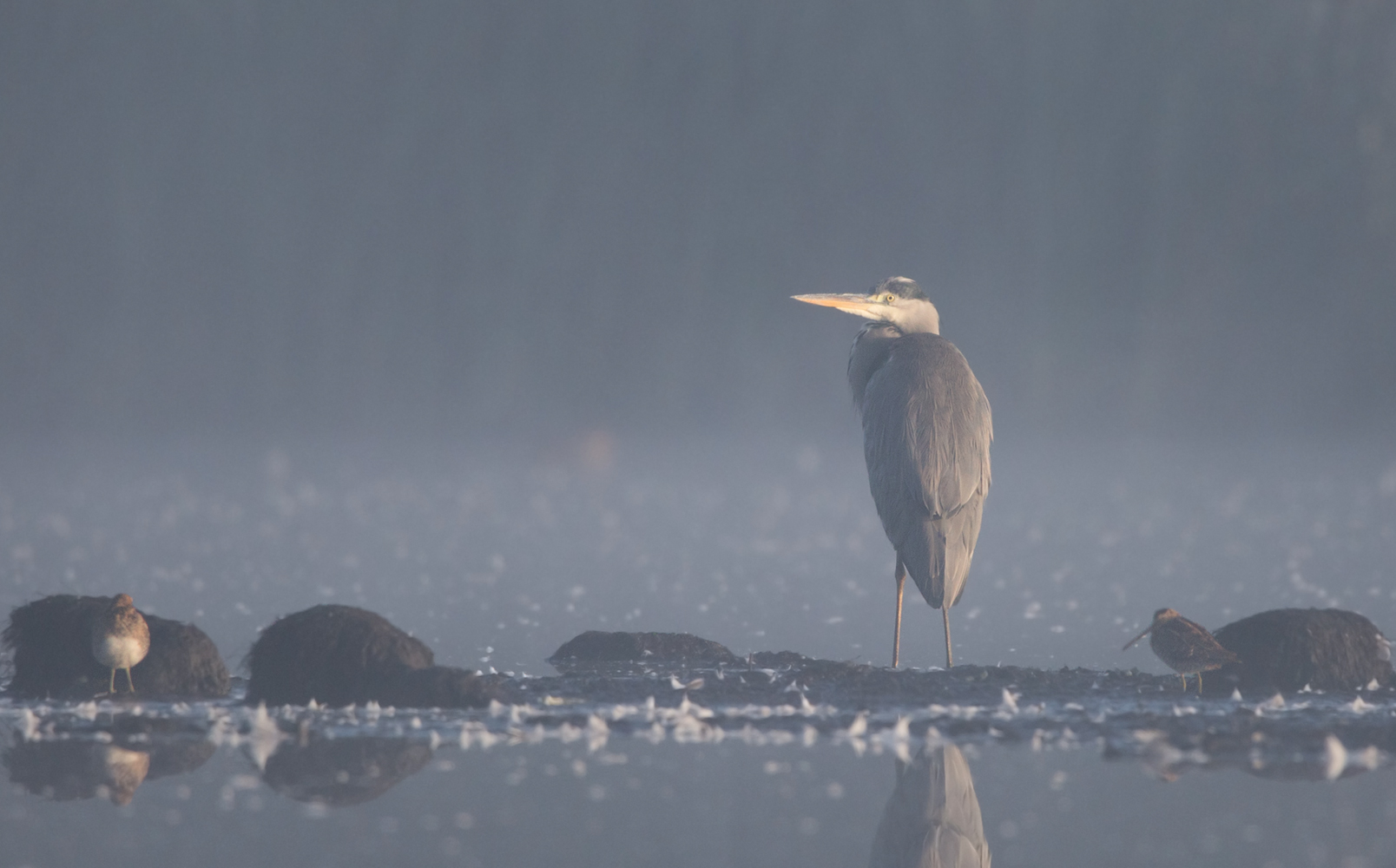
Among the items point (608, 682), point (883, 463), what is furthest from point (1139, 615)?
point (608, 682)

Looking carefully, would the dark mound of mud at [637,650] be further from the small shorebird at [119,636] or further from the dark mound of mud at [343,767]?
the dark mound of mud at [343,767]

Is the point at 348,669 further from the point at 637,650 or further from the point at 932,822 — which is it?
the point at 932,822

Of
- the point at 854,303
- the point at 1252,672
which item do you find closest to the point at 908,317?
the point at 854,303

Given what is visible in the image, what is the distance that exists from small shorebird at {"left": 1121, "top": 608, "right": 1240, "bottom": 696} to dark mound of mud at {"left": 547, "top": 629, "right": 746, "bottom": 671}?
7.00 ft

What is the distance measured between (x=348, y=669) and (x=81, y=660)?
1.19m

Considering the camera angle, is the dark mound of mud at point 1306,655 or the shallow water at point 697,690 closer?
the shallow water at point 697,690

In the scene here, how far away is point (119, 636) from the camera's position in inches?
234

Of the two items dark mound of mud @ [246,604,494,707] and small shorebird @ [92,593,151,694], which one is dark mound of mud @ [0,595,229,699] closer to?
small shorebird @ [92,593,151,694]

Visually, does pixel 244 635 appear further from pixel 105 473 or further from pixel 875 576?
pixel 105 473

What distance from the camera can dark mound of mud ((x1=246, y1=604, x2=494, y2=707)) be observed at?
19.5 feet

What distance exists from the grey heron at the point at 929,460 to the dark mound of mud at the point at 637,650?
0.96 m

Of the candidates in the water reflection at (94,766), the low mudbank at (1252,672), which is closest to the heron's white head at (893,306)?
the low mudbank at (1252,672)

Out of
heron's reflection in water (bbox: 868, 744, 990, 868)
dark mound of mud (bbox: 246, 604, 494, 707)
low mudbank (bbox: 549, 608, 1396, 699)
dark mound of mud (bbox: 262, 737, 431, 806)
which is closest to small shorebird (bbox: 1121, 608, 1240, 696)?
low mudbank (bbox: 549, 608, 1396, 699)

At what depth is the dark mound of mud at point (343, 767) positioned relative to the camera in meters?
4.64
